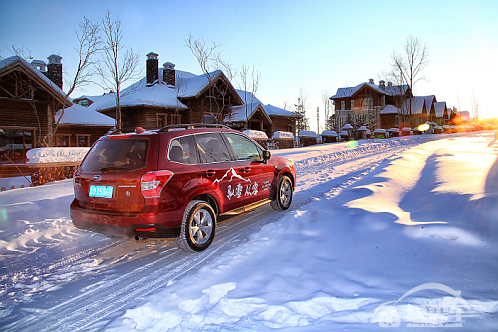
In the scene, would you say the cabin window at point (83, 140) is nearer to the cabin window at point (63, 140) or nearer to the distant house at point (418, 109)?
the cabin window at point (63, 140)

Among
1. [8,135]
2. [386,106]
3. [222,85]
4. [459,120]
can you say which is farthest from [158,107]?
[459,120]

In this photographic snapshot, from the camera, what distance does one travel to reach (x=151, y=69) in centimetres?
2886

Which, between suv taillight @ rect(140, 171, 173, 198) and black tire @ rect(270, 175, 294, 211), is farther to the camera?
black tire @ rect(270, 175, 294, 211)

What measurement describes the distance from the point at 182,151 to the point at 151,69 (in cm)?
2728

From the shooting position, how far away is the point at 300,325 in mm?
2588

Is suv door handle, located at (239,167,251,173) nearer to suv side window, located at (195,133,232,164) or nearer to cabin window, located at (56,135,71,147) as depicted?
suv side window, located at (195,133,232,164)

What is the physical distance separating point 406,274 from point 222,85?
2701cm

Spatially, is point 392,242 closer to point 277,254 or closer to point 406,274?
point 406,274

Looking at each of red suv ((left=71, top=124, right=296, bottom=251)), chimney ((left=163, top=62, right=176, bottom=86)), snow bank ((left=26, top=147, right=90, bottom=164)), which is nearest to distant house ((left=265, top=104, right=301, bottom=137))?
chimney ((left=163, top=62, right=176, bottom=86))

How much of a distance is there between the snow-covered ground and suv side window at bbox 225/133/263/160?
118 cm

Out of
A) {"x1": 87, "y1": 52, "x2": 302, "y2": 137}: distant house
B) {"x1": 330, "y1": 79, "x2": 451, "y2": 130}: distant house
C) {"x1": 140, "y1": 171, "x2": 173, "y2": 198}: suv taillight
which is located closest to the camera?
{"x1": 140, "y1": 171, "x2": 173, "y2": 198}: suv taillight

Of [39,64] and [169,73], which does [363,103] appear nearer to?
[169,73]

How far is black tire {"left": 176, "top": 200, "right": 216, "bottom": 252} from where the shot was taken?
4086 mm

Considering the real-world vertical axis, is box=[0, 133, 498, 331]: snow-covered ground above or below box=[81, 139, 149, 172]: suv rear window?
below
